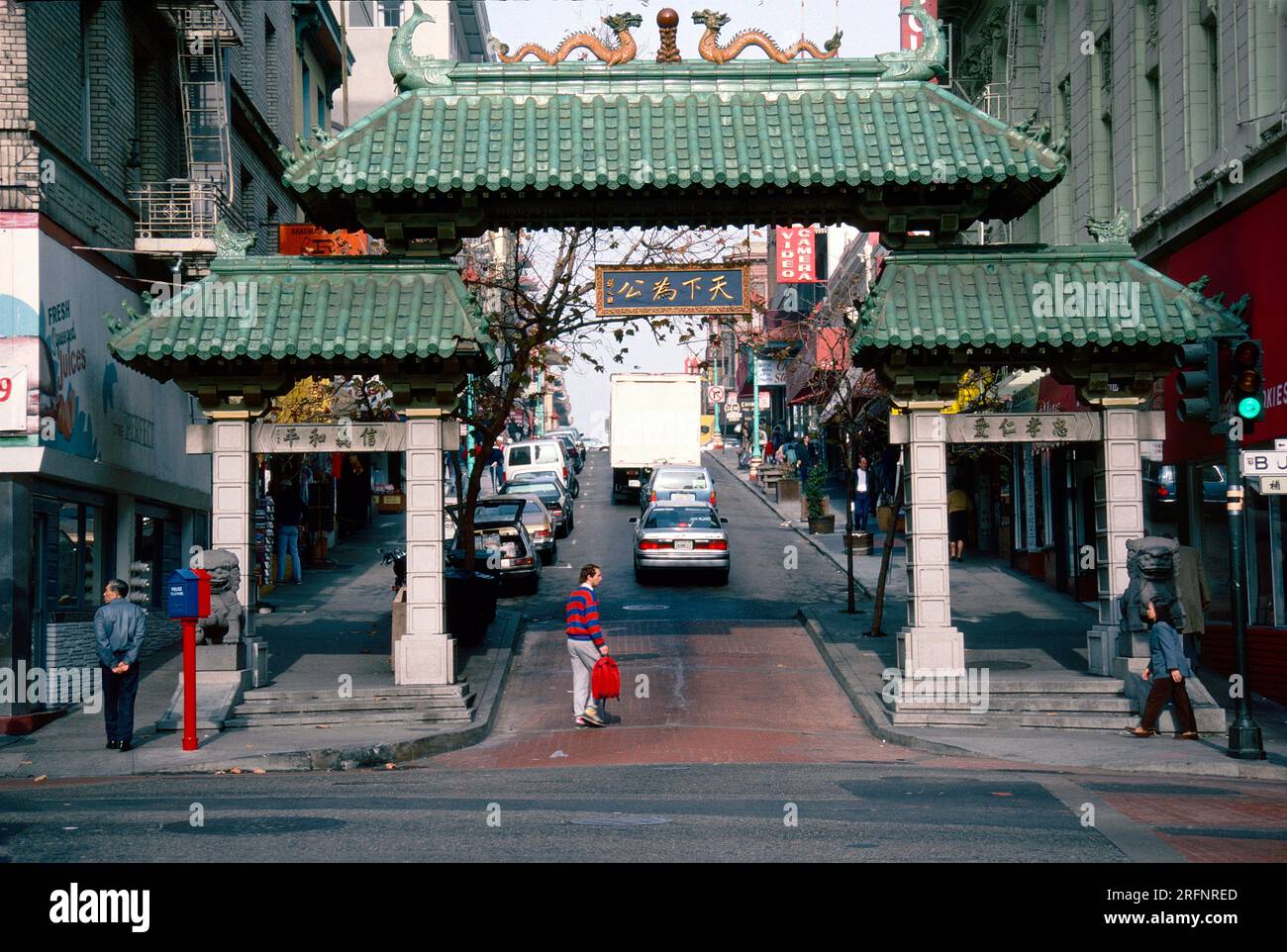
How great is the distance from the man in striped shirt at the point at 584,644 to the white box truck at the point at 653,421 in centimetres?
3209

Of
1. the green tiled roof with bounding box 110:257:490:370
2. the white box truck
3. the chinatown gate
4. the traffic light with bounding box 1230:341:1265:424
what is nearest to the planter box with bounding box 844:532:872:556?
the white box truck

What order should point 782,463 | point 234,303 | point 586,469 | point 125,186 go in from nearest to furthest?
point 234,303, point 125,186, point 782,463, point 586,469

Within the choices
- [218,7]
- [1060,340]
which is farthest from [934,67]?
[218,7]

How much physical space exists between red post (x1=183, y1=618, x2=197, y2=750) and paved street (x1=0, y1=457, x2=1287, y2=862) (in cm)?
137

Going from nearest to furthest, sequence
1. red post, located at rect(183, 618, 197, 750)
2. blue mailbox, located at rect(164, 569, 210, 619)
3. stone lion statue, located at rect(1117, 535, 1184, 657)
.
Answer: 1. blue mailbox, located at rect(164, 569, 210, 619)
2. red post, located at rect(183, 618, 197, 750)
3. stone lion statue, located at rect(1117, 535, 1184, 657)

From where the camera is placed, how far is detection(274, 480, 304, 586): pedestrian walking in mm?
31484

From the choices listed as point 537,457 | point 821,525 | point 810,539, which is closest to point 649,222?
point 810,539

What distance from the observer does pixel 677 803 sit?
12.1 m

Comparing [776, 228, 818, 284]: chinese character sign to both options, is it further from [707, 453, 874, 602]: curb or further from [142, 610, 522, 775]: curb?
[142, 610, 522, 775]: curb

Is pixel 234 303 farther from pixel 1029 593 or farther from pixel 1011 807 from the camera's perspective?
pixel 1029 593

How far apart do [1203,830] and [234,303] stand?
13.0 metres

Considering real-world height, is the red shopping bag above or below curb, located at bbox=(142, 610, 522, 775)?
above

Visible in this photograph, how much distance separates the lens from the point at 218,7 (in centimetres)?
2525

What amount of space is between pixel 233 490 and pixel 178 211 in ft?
27.2
